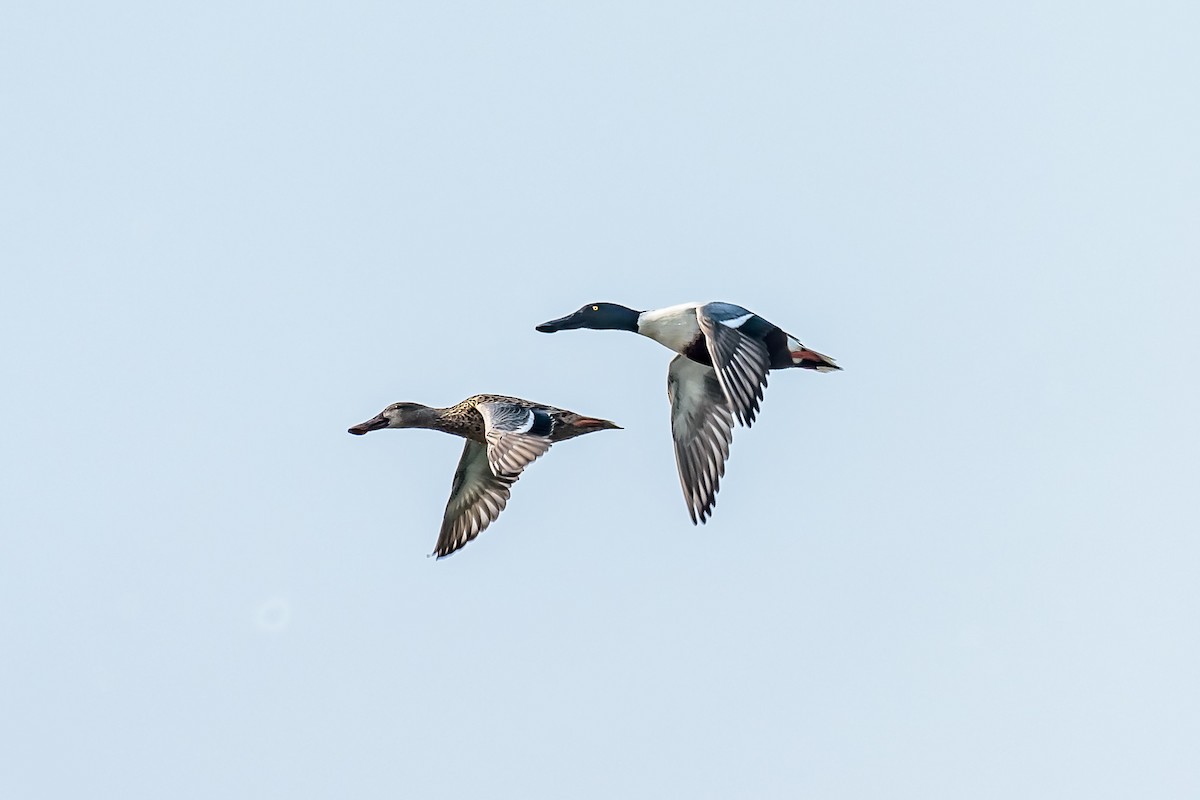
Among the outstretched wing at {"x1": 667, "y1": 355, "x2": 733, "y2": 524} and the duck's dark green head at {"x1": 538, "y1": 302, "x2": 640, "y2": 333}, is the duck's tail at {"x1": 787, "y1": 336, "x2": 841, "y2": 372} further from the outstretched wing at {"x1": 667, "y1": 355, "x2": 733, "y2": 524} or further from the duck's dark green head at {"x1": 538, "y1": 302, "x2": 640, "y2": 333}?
the duck's dark green head at {"x1": 538, "y1": 302, "x2": 640, "y2": 333}

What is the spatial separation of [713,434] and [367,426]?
4497mm

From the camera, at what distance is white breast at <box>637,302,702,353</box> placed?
23.5 m

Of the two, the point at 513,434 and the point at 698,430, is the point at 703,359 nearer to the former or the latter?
the point at 698,430

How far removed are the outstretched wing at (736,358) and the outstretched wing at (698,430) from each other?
80 centimetres

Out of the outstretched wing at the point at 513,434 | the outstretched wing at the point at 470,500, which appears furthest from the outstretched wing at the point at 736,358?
the outstretched wing at the point at 470,500

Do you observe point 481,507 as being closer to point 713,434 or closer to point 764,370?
point 713,434

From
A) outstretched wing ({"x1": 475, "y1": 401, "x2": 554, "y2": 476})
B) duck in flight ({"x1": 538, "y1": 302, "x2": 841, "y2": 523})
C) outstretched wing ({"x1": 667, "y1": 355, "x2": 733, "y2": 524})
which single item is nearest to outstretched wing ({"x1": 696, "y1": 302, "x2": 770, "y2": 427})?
duck in flight ({"x1": 538, "y1": 302, "x2": 841, "y2": 523})

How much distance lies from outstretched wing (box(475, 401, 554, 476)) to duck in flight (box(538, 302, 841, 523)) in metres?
1.55

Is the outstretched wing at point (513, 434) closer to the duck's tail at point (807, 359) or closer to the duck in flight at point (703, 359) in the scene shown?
the duck in flight at point (703, 359)

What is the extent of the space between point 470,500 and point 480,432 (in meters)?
1.31

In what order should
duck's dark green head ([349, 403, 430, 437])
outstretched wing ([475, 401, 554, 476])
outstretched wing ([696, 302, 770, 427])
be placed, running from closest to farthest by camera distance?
1. outstretched wing ([696, 302, 770, 427])
2. outstretched wing ([475, 401, 554, 476])
3. duck's dark green head ([349, 403, 430, 437])

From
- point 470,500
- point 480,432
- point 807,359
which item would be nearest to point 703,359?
point 807,359

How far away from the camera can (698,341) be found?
23.4 meters

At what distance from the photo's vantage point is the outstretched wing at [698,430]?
76.0 ft
